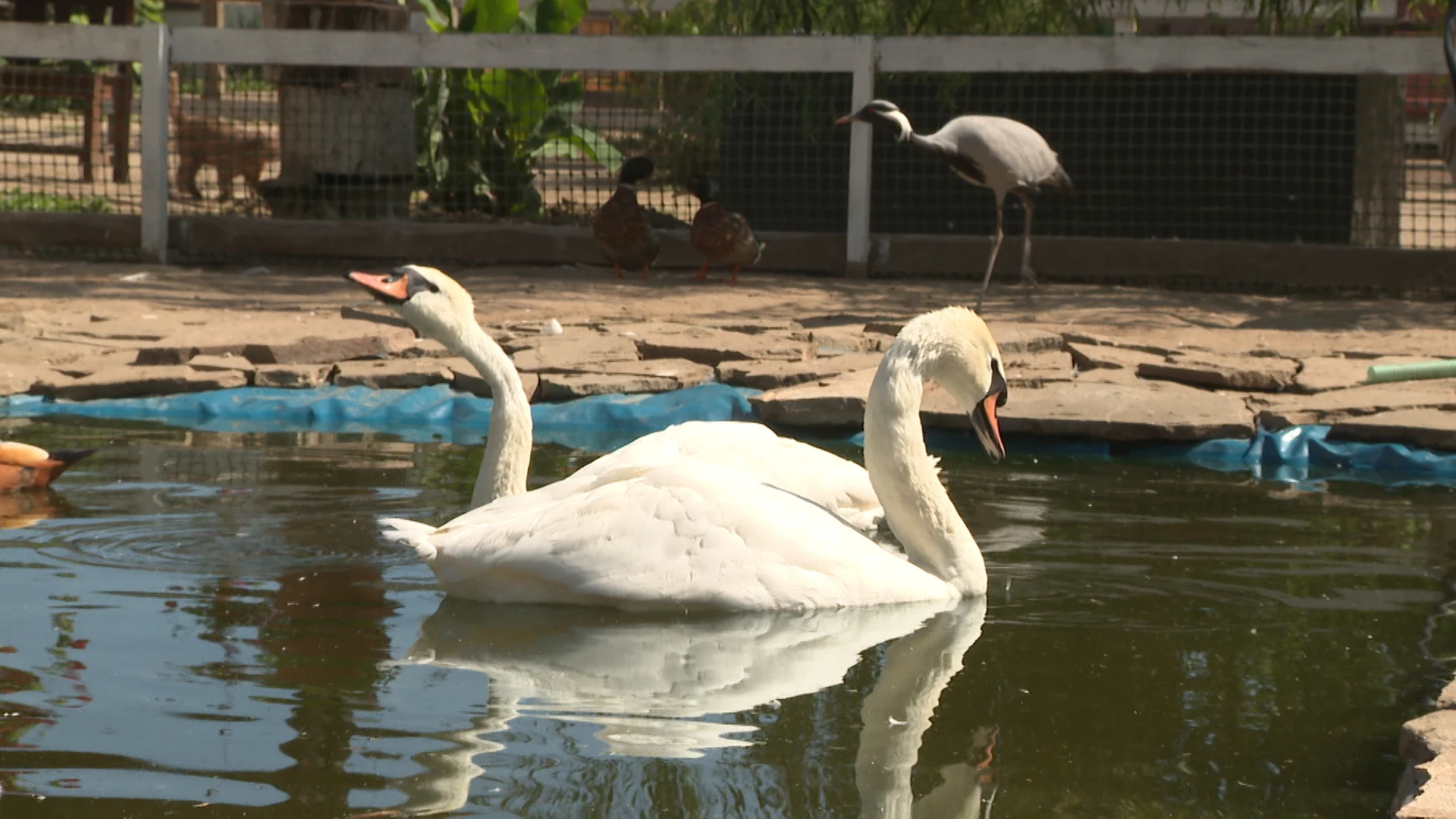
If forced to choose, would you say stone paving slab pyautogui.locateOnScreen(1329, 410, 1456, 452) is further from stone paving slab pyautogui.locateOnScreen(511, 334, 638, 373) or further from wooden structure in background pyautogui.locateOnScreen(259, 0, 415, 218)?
wooden structure in background pyautogui.locateOnScreen(259, 0, 415, 218)

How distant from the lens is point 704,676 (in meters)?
3.87

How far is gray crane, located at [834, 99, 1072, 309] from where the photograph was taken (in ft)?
33.5

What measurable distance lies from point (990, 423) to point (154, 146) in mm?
8730

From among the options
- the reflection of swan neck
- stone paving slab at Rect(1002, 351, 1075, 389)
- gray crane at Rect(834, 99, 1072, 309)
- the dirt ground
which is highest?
gray crane at Rect(834, 99, 1072, 309)

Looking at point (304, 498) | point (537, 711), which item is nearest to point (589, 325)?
point (304, 498)

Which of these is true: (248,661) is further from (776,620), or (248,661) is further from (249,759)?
(776,620)

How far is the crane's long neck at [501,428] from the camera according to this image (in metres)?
4.96

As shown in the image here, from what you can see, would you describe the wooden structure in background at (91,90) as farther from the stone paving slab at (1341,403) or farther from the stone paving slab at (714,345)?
the stone paving slab at (1341,403)

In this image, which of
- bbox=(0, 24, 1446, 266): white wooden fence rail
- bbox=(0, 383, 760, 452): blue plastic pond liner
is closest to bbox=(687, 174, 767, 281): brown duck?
bbox=(0, 24, 1446, 266): white wooden fence rail

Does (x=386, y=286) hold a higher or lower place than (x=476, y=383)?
higher

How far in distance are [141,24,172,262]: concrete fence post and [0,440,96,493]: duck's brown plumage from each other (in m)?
6.43

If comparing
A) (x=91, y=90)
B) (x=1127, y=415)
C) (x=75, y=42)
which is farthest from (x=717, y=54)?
(x=91, y=90)

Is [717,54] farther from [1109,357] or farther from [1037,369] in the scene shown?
[1037,369]

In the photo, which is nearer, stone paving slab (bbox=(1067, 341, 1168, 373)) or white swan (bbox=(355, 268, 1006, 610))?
white swan (bbox=(355, 268, 1006, 610))
